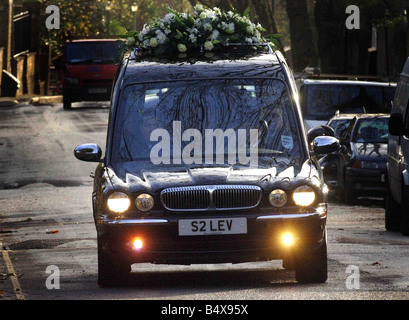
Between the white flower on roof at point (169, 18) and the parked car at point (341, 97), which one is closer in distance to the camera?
the white flower on roof at point (169, 18)

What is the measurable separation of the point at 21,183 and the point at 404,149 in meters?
10.4

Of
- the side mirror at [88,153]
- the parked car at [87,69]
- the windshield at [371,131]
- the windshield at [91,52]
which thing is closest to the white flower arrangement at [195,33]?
the side mirror at [88,153]

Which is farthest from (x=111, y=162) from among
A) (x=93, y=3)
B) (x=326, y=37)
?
(x=93, y=3)

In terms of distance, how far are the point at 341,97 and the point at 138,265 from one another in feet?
47.2

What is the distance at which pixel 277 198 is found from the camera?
995 centimetres

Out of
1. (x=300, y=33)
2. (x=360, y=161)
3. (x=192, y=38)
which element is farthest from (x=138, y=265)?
(x=300, y=33)

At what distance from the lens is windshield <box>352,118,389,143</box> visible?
22714mm

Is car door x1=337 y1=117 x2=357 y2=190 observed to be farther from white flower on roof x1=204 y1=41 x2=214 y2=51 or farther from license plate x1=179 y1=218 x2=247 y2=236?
license plate x1=179 y1=218 x2=247 y2=236

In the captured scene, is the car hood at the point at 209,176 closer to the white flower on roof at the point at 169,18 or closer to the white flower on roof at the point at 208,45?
the white flower on roof at the point at 208,45

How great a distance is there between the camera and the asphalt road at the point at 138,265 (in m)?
9.77

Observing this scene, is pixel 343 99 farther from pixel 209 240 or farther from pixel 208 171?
pixel 209 240

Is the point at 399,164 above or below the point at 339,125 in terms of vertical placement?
above

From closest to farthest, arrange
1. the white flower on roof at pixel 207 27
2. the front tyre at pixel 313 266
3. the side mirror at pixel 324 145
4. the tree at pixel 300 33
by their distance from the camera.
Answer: the front tyre at pixel 313 266 → the side mirror at pixel 324 145 → the white flower on roof at pixel 207 27 → the tree at pixel 300 33

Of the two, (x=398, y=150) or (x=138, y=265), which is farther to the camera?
(x=398, y=150)
